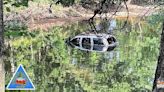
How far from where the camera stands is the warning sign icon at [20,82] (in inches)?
155

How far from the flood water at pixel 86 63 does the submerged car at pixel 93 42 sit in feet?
1.54

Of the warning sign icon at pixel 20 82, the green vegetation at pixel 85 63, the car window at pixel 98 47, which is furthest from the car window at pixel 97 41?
the warning sign icon at pixel 20 82

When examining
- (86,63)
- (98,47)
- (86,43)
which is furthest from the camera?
(86,43)

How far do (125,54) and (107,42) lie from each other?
2.23m

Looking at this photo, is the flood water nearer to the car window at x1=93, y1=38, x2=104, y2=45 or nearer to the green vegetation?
the green vegetation

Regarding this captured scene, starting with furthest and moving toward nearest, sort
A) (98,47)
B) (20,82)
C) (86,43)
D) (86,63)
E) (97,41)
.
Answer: (97,41) → (86,43) → (98,47) → (86,63) → (20,82)

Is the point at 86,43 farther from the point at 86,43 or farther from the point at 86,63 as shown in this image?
the point at 86,63

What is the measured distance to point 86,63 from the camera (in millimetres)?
20422

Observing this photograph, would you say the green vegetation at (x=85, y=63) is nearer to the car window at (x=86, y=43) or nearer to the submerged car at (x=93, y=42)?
the submerged car at (x=93, y=42)

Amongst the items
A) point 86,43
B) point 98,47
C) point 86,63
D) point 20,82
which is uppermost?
point 20,82

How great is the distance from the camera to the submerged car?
970 inches

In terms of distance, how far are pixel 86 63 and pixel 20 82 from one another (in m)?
16.5

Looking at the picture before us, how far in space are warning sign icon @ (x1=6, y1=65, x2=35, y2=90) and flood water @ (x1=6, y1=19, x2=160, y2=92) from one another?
35.5 ft

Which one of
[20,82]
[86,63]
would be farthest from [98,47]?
[20,82]
